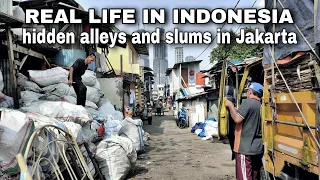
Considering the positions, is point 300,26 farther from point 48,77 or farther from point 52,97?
point 48,77

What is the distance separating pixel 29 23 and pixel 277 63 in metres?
5.76

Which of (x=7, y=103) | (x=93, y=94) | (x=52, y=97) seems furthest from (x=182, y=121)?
(x=7, y=103)

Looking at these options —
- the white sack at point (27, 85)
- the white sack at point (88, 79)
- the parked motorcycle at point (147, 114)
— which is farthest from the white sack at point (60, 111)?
the parked motorcycle at point (147, 114)

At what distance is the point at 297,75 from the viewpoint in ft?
9.41

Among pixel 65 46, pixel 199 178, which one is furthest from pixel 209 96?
pixel 199 178

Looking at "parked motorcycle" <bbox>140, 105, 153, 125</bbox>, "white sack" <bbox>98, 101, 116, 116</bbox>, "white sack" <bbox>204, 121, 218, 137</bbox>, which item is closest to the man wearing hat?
"white sack" <bbox>98, 101, 116, 116</bbox>

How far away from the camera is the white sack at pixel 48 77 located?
21.1 feet

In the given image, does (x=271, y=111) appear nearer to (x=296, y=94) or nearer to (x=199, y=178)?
(x=296, y=94)

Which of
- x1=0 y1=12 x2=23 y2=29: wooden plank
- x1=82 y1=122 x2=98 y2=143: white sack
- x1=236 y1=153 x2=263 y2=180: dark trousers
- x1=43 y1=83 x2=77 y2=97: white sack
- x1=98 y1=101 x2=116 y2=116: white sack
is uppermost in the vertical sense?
x1=0 y1=12 x2=23 y2=29: wooden plank

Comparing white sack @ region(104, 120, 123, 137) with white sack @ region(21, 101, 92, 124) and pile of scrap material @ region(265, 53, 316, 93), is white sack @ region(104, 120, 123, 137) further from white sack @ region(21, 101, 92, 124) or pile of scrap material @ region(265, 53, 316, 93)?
pile of scrap material @ region(265, 53, 316, 93)

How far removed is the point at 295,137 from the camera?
9.77ft

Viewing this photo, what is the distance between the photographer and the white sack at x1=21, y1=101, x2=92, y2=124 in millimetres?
4676

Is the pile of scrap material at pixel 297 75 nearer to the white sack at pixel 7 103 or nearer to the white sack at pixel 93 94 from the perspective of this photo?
the white sack at pixel 7 103

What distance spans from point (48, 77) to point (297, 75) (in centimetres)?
520
